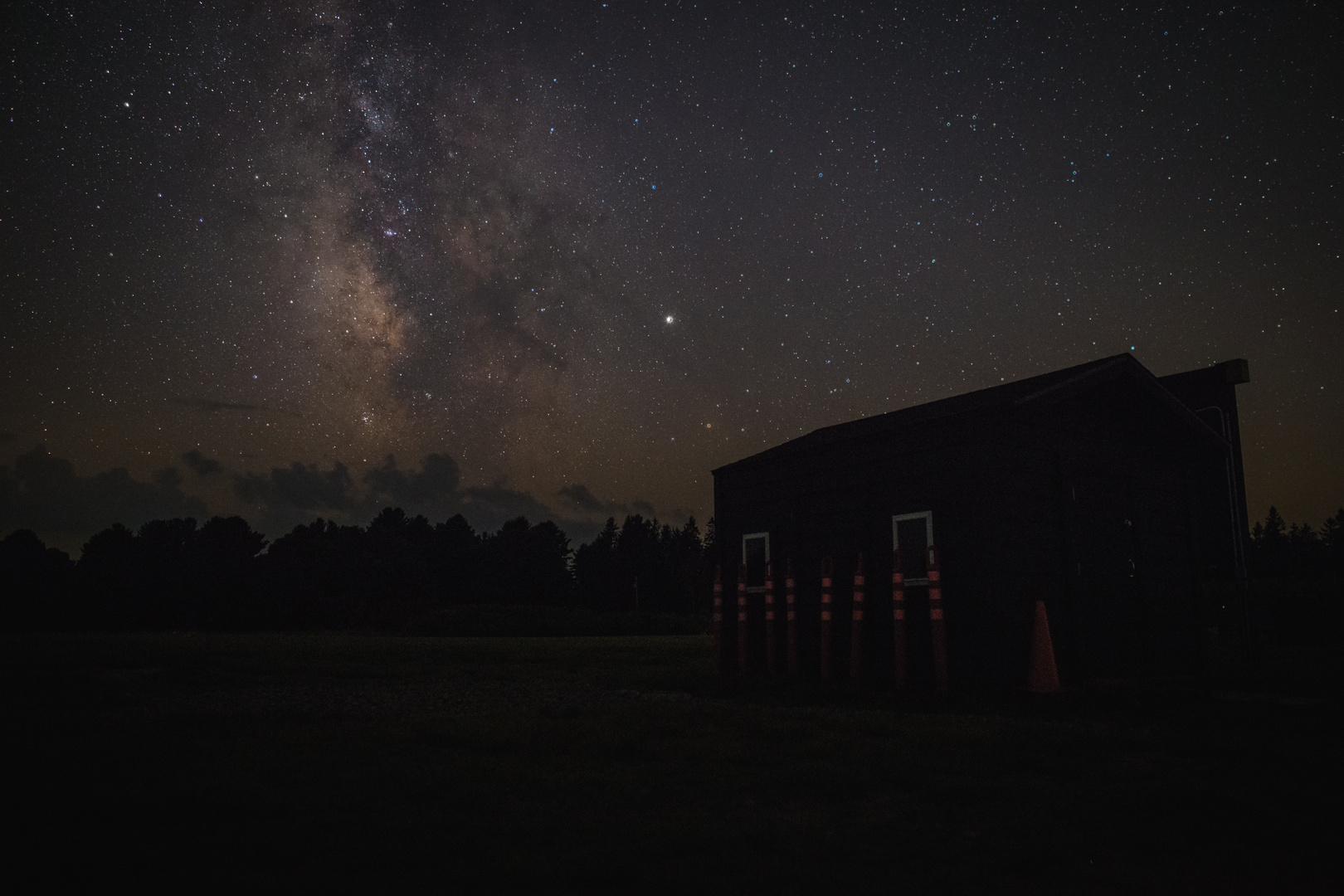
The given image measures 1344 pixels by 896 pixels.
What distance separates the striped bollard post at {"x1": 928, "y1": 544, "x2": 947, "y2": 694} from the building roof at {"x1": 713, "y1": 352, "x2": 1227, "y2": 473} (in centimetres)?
238

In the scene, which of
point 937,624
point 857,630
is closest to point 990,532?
point 937,624

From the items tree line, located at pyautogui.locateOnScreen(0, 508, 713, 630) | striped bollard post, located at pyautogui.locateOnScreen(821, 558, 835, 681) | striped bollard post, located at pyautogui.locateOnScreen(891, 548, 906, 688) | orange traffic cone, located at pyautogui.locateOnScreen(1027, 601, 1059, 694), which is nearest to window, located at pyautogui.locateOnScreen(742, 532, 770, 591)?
striped bollard post, located at pyautogui.locateOnScreen(821, 558, 835, 681)

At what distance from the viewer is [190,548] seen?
73.1 metres

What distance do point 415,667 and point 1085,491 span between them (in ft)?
40.6

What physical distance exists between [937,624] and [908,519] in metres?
2.14

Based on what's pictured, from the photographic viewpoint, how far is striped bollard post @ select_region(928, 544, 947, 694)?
1012cm

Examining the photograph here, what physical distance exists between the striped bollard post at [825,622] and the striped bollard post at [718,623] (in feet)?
8.10

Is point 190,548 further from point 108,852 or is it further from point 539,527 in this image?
point 108,852

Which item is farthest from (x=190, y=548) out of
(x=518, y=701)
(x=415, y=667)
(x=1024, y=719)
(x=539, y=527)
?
(x=1024, y=719)

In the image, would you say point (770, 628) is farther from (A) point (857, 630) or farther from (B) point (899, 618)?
(B) point (899, 618)

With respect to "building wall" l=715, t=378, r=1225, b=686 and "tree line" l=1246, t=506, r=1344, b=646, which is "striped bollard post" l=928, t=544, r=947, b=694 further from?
"tree line" l=1246, t=506, r=1344, b=646

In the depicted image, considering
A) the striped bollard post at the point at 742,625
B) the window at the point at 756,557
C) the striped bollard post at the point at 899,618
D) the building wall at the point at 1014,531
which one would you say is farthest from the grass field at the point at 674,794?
the window at the point at 756,557

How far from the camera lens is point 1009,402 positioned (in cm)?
1067

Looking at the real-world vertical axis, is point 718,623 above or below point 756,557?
below
